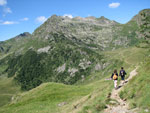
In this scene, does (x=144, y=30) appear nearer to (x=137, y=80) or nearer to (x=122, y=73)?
(x=122, y=73)

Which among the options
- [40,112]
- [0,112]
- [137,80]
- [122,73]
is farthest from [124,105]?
[0,112]

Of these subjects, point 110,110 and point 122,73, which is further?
point 122,73

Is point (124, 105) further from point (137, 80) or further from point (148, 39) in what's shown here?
point (148, 39)

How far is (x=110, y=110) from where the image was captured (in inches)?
802

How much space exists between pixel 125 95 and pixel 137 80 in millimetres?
3865

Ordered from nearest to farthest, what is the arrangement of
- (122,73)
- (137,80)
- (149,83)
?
(149,83) < (137,80) < (122,73)

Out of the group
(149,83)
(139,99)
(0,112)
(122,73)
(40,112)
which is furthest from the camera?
(0,112)

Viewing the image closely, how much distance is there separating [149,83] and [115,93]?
644 centimetres

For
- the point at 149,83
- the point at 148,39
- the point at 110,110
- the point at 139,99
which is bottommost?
the point at 110,110

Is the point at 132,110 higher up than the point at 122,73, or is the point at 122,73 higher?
the point at 122,73

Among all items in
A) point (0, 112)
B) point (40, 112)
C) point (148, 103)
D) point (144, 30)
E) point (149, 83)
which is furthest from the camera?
point (144, 30)

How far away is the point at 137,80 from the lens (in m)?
24.5

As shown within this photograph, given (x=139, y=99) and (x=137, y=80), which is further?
(x=137, y=80)

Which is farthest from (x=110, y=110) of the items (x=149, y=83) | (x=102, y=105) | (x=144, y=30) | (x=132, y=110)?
(x=144, y=30)
